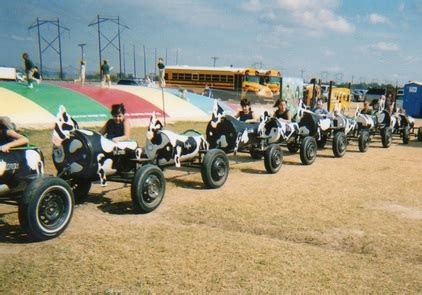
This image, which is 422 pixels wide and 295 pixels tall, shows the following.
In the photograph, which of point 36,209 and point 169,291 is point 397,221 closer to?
point 169,291

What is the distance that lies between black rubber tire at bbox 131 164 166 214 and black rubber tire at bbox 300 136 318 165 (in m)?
5.44

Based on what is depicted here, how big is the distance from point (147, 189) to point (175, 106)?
51.8ft

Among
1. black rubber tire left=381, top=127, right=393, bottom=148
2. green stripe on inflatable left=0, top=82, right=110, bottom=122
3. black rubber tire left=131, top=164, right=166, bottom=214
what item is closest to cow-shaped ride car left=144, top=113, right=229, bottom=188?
black rubber tire left=131, top=164, right=166, bottom=214

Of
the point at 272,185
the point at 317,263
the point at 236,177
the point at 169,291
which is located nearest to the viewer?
the point at 169,291

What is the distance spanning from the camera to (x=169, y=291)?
4.19 metres

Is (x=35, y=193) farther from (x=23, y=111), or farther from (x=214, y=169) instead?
(x=23, y=111)

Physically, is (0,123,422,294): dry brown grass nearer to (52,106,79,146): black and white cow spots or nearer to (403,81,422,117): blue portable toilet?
(52,106,79,146): black and white cow spots

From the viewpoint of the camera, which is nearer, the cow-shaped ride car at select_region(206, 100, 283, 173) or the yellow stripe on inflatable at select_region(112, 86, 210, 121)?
the cow-shaped ride car at select_region(206, 100, 283, 173)

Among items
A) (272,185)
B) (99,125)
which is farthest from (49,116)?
(272,185)

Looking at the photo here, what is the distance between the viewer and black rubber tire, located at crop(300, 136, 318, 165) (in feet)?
37.5

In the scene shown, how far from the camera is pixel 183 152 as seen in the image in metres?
8.16

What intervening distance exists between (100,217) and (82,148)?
111 cm

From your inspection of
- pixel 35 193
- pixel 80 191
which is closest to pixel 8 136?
pixel 35 193

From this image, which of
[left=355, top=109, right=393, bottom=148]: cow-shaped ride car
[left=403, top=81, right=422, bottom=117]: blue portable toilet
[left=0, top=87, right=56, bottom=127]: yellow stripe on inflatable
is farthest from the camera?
[left=403, top=81, right=422, bottom=117]: blue portable toilet
